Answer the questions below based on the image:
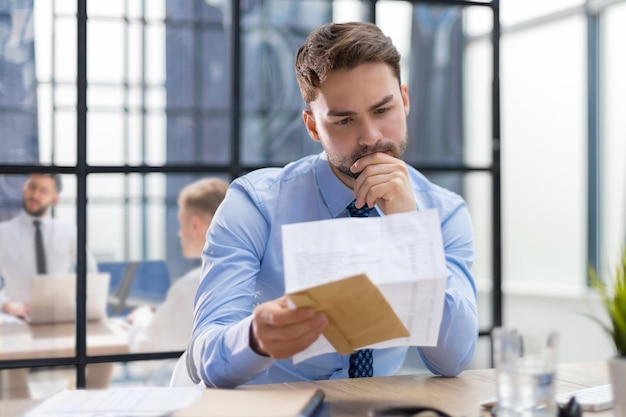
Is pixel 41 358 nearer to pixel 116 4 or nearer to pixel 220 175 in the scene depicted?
pixel 220 175

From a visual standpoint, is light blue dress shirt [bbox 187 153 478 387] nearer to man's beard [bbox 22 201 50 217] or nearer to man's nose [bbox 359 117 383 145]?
man's nose [bbox 359 117 383 145]

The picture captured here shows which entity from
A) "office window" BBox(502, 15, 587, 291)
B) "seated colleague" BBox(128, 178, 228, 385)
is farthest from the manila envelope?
"office window" BBox(502, 15, 587, 291)

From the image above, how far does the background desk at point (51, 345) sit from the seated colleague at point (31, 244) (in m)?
0.07

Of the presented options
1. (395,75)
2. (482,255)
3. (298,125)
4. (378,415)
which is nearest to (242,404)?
(378,415)

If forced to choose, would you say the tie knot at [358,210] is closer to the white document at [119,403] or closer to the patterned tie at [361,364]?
the patterned tie at [361,364]

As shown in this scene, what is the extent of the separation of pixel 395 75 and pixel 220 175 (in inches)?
34.6

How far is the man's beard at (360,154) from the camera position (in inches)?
71.3

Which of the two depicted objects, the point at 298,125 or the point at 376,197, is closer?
the point at 376,197

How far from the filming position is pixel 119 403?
4.33 ft

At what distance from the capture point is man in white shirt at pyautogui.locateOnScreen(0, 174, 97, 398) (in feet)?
7.96

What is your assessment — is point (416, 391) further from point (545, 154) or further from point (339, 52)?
point (545, 154)

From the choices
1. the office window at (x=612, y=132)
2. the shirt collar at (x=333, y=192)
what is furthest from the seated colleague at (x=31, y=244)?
the office window at (x=612, y=132)

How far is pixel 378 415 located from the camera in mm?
1158

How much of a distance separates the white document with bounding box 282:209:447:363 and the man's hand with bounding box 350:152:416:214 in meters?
0.40
